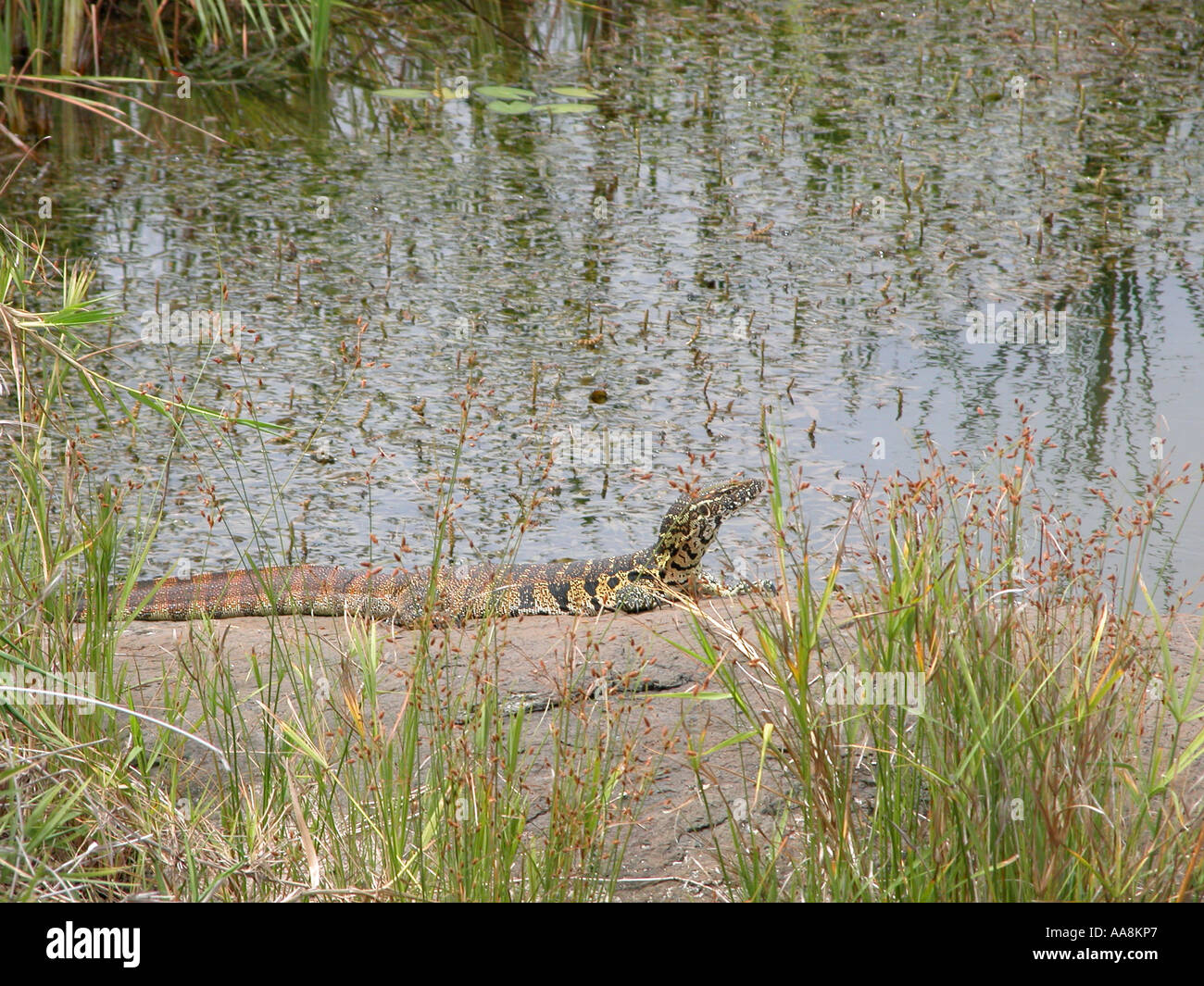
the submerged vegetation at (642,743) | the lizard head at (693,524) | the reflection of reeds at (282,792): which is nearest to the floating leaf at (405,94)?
the lizard head at (693,524)

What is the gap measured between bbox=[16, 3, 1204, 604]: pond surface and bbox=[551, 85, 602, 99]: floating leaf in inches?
1.1

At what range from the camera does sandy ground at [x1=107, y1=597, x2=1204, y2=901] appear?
125 inches

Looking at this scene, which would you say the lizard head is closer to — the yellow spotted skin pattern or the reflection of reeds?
the yellow spotted skin pattern

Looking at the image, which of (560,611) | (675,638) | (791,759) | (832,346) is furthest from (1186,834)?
(832,346)

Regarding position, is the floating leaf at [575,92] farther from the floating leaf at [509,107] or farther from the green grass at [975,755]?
the green grass at [975,755]

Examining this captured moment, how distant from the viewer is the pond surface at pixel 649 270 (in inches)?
245

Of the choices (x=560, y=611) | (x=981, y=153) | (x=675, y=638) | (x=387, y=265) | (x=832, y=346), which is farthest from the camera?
(x=981, y=153)

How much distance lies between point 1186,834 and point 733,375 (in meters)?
4.46

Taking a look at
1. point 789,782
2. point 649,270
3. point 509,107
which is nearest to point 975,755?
point 789,782

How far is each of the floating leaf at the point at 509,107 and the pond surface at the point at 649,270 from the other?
4 centimetres

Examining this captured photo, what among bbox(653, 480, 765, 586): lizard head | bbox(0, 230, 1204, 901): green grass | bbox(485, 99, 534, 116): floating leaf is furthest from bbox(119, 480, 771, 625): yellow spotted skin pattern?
bbox(485, 99, 534, 116): floating leaf

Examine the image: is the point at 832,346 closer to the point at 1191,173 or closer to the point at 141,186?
the point at 1191,173

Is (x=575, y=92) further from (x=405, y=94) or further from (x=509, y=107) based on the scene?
(x=405, y=94)

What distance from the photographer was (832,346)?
735 cm
